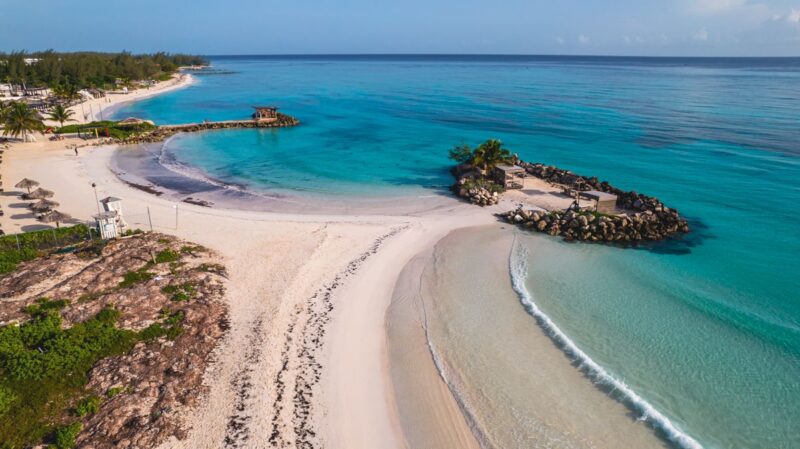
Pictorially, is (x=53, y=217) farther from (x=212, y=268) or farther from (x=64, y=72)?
(x=64, y=72)

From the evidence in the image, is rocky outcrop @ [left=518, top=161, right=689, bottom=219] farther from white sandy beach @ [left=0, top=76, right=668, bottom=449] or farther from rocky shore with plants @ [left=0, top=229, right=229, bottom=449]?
rocky shore with plants @ [left=0, top=229, right=229, bottom=449]

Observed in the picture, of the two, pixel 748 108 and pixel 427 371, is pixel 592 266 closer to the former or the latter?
pixel 427 371

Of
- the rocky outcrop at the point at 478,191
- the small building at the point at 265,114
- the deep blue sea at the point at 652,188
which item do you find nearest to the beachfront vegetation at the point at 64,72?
the deep blue sea at the point at 652,188

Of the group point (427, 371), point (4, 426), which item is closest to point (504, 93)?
point (427, 371)

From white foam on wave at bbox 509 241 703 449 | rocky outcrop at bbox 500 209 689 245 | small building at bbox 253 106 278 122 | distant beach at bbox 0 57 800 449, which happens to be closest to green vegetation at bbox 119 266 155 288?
distant beach at bbox 0 57 800 449

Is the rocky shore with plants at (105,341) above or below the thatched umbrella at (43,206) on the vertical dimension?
below

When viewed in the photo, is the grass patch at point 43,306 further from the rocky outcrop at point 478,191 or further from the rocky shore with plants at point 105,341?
the rocky outcrop at point 478,191
